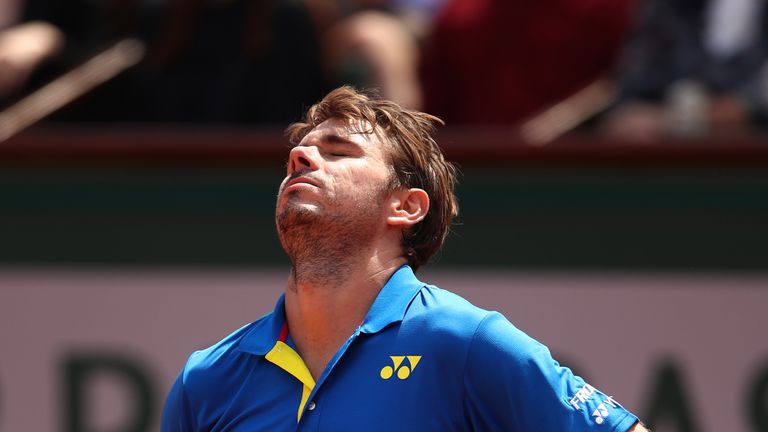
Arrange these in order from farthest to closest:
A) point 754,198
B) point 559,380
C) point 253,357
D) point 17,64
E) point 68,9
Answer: point 68,9 < point 17,64 < point 754,198 < point 253,357 < point 559,380

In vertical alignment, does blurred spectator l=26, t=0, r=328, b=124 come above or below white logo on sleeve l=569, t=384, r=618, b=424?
above

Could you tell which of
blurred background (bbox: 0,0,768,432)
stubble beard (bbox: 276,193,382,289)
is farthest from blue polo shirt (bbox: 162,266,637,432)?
blurred background (bbox: 0,0,768,432)

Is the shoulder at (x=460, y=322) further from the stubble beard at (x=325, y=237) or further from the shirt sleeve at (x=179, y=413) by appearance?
the shirt sleeve at (x=179, y=413)

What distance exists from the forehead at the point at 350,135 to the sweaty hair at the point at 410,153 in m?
0.01

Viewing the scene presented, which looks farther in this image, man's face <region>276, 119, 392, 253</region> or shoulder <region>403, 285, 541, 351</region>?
man's face <region>276, 119, 392, 253</region>

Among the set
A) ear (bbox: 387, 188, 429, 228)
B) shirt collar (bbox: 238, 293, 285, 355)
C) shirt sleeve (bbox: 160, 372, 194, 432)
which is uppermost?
ear (bbox: 387, 188, 429, 228)

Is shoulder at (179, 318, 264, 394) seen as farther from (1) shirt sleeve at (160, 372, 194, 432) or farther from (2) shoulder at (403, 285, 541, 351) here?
(2) shoulder at (403, 285, 541, 351)

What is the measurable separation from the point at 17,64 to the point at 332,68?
4.60 feet

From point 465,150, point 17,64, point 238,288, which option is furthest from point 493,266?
point 17,64

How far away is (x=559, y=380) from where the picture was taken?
9.27 ft

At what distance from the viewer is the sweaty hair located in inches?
126

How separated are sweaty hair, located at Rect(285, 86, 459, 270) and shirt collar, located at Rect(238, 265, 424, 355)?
11cm

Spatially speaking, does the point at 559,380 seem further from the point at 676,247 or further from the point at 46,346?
the point at 46,346

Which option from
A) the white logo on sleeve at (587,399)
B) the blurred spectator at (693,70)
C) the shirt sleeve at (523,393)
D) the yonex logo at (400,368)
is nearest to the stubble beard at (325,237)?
the yonex logo at (400,368)
